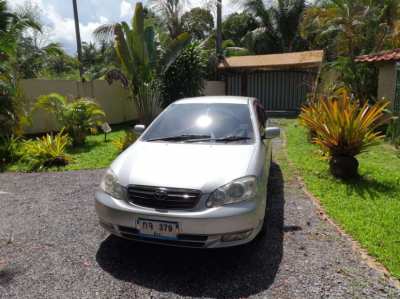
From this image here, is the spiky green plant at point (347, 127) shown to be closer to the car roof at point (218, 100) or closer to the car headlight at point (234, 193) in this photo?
the car roof at point (218, 100)

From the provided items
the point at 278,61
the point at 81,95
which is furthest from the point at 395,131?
the point at 278,61

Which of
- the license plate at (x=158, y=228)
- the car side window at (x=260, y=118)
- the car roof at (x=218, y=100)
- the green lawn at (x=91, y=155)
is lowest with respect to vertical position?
the green lawn at (x=91, y=155)

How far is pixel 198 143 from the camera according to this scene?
402 cm

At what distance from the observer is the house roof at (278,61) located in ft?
54.7

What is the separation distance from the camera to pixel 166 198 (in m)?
3.06

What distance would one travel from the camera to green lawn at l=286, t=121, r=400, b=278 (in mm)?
3641

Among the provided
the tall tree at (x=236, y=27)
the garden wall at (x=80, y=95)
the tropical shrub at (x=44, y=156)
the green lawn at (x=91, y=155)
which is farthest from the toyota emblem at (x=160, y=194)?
the tall tree at (x=236, y=27)

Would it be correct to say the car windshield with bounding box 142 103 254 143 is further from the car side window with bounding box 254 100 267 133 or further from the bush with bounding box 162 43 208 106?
the bush with bounding box 162 43 208 106

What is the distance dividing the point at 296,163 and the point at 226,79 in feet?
46.1

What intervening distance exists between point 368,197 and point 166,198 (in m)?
3.58

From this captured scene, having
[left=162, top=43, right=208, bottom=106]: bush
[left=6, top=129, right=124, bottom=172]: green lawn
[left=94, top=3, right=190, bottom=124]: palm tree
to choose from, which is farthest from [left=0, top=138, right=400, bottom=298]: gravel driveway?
[left=162, top=43, right=208, bottom=106]: bush

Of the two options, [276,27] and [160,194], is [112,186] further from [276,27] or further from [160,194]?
[276,27]

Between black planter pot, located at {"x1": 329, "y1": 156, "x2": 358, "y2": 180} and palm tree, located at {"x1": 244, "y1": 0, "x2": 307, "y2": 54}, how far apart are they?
2019 centimetres

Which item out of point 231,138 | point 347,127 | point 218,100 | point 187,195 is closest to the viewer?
point 187,195
